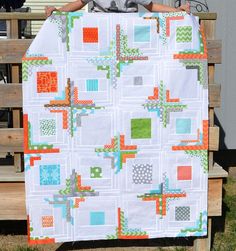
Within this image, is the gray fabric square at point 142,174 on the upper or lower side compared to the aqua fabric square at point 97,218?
upper

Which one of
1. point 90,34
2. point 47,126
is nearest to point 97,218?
point 47,126

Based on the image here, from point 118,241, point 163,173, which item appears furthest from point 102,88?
point 118,241

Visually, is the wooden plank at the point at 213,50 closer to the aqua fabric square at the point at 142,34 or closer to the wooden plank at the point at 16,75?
the aqua fabric square at the point at 142,34

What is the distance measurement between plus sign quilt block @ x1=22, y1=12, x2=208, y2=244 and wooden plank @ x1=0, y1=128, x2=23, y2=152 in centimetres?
14

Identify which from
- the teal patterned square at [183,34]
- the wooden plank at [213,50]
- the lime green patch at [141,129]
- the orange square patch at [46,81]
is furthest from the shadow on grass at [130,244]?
the teal patterned square at [183,34]

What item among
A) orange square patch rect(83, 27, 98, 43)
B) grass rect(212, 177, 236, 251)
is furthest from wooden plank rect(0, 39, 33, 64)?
grass rect(212, 177, 236, 251)

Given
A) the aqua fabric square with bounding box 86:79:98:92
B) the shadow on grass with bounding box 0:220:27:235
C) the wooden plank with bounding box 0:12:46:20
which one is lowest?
the shadow on grass with bounding box 0:220:27:235

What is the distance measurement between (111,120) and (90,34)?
0.59 meters

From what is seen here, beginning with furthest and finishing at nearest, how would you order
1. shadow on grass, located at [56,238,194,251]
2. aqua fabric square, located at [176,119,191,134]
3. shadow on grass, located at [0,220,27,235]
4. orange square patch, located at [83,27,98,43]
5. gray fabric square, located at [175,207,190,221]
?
shadow on grass, located at [0,220,27,235]
shadow on grass, located at [56,238,194,251]
gray fabric square, located at [175,207,190,221]
aqua fabric square, located at [176,119,191,134]
orange square patch, located at [83,27,98,43]

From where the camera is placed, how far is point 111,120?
3459 mm

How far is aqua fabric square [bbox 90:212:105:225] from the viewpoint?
357cm

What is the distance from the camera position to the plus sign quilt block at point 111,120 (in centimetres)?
341

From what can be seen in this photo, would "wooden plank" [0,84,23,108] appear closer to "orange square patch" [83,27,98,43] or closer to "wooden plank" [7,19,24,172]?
"wooden plank" [7,19,24,172]

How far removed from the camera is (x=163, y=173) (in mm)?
3549
